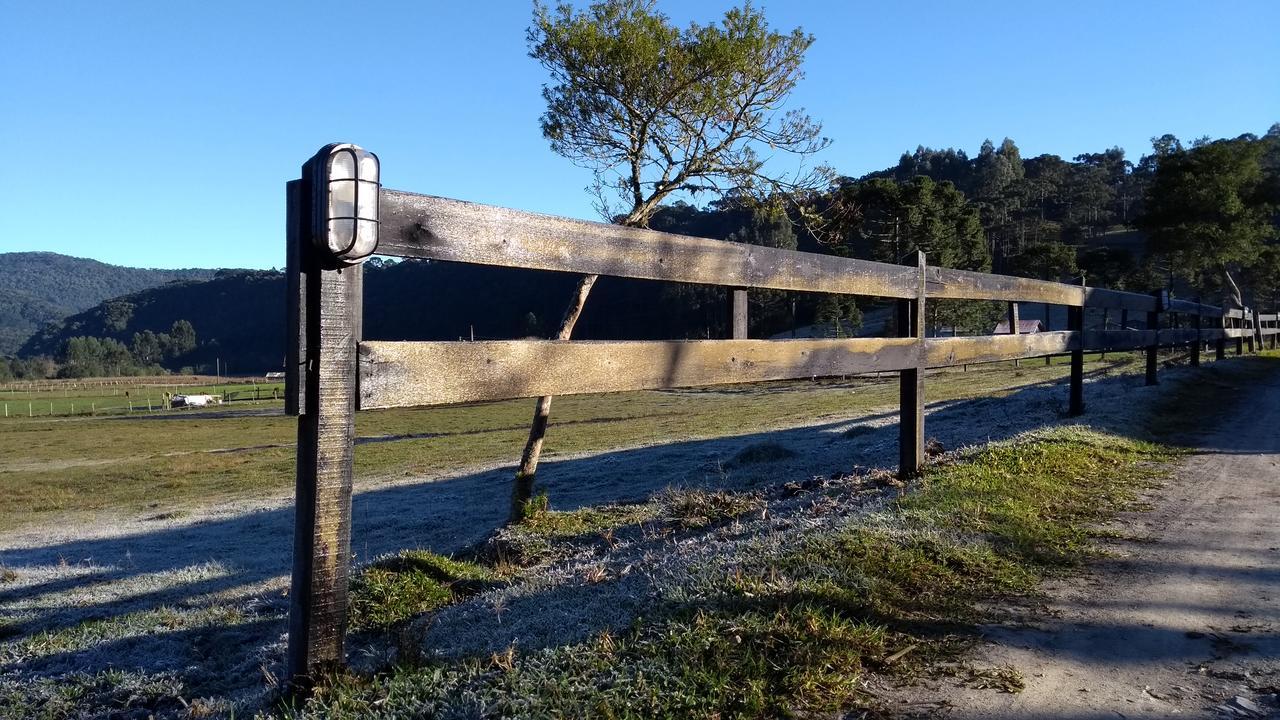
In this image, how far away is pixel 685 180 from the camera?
969 cm

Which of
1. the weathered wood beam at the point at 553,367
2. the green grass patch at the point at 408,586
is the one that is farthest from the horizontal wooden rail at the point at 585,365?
the green grass patch at the point at 408,586

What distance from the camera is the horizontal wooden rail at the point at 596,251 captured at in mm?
2607

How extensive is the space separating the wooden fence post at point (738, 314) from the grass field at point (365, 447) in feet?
39.6

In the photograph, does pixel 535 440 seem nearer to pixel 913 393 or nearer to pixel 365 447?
pixel 913 393

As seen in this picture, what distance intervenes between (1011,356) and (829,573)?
418 cm

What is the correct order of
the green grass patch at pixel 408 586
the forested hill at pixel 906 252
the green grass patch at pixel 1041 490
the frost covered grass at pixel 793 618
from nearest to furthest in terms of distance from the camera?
the frost covered grass at pixel 793 618 < the green grass patch at pixel 1041 490 < the green grass patch at pixel 408 586 < the forested hill at pixel 906 252

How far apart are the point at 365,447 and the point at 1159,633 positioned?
72.5 ft

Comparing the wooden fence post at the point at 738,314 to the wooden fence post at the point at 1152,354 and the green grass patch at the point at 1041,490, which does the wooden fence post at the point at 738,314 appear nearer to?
the green grass patch at the point at 1041,490

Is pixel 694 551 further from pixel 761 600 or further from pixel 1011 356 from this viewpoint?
pixel 1011 356

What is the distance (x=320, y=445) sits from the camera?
2385mm

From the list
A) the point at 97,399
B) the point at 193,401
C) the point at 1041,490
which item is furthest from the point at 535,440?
the point at 97,399

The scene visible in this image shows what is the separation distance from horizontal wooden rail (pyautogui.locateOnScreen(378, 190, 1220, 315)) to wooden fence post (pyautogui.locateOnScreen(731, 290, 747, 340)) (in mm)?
87

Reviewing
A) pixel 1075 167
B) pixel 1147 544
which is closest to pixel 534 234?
pixel 1147 544

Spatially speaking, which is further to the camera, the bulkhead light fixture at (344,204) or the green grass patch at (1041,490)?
the green grass patch at (1041,490)
